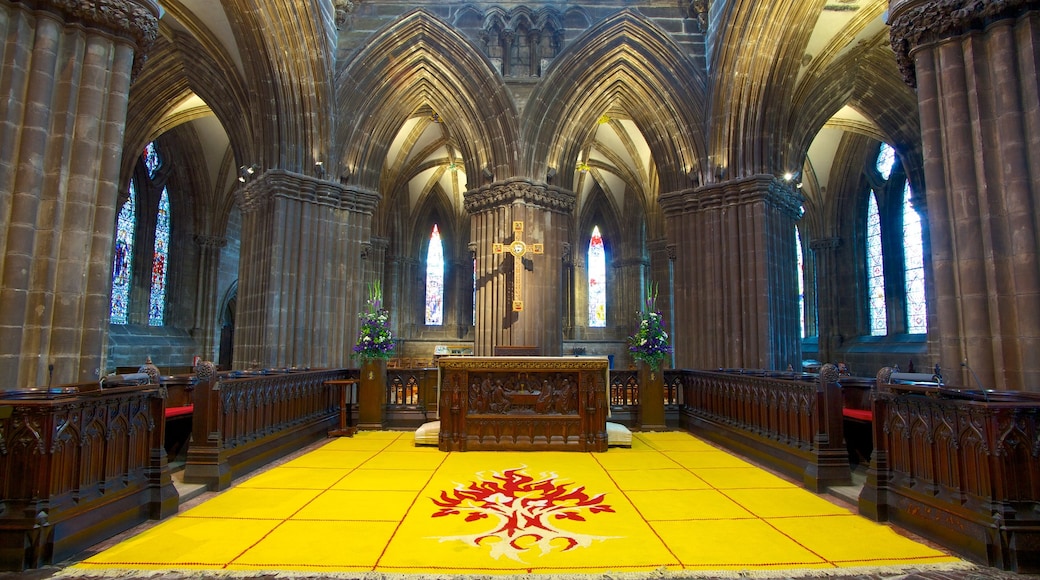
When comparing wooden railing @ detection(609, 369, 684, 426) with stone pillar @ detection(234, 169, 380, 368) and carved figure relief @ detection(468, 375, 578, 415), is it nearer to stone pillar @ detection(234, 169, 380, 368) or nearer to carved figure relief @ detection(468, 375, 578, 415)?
carved figure relief @ detection(468, 375, 578, 415)

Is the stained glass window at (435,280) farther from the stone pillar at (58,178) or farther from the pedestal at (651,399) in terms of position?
the stone pillar at (58,178)

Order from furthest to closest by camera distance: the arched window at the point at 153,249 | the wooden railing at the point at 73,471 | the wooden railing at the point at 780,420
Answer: the arched window at the point at 153,249, the wooden railing at the point at 780,420, the wooden railing at the point at 73,471

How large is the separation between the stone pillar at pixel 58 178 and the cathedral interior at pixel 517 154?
4 centimetres

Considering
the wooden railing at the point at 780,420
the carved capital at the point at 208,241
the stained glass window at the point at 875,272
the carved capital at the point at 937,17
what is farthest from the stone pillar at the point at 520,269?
the stained glass window at the point at 875,272

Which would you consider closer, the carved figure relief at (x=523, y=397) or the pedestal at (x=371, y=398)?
the carved figure relief at (x=523, y=397)

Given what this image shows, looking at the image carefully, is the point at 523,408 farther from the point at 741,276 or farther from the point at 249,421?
the point at 741,276

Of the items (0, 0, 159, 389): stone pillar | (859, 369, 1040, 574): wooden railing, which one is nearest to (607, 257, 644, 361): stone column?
(859, 369, 1040, 574): wooden railing

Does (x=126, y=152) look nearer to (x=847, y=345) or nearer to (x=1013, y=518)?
(x=1013, y=518)

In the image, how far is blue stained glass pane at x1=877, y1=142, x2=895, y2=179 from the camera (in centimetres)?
1859

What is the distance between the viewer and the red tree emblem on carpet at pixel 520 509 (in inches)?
170

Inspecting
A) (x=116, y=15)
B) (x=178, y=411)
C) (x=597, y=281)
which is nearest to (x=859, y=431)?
(x=178, y=411)

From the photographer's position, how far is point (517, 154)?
14.8 meters

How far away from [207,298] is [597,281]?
1562 cm

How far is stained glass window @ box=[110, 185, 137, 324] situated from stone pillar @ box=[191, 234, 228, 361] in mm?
2316
